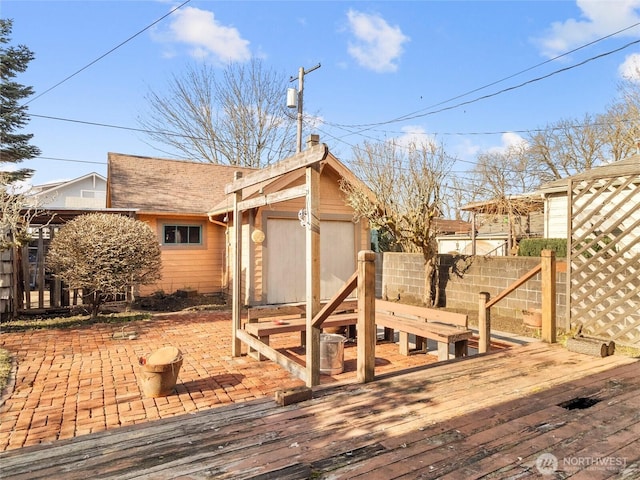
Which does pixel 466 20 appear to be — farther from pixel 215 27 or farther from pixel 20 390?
pixel 20 390

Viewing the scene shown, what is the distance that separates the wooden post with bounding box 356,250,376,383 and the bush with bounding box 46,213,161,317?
5903 mm

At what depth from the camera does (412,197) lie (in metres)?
9.53

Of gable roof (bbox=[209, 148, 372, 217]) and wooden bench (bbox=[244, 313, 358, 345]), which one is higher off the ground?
gable roof (bbox=[209, 148, 372, 217])

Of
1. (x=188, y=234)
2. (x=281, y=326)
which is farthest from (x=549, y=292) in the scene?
(x=188, y=234)

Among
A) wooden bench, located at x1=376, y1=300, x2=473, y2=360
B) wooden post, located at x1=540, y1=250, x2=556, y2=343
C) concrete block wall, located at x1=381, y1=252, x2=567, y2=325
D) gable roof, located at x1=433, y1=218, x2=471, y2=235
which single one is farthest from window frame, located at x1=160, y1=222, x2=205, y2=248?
gable roof, located at x1=433, y1=218, x2=471, y2=235

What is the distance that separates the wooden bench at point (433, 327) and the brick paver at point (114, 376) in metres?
0.46

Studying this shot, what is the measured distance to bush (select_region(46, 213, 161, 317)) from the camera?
7.36 m

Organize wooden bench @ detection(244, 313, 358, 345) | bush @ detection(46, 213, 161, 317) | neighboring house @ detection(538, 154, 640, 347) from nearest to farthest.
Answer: neighboring house @ detection(538, 154, 640, 347), wooden bench @ detection(244, 313, 358, 345), bush @ detection(46, 213, 161, 317)

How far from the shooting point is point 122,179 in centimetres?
1154

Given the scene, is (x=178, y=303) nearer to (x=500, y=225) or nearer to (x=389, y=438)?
(x=389, y=438)

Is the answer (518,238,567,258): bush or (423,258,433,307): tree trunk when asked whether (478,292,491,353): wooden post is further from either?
(518,238,567,258): bush

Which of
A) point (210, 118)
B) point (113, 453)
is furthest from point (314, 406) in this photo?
point (210, 118)

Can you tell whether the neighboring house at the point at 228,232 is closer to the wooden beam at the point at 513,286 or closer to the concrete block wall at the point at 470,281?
the concrete block wall at the point at 470,281

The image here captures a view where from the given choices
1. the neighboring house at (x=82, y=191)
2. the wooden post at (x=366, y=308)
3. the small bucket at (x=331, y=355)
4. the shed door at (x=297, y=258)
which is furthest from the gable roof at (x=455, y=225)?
the neighboring house at (x=82, y=191)
